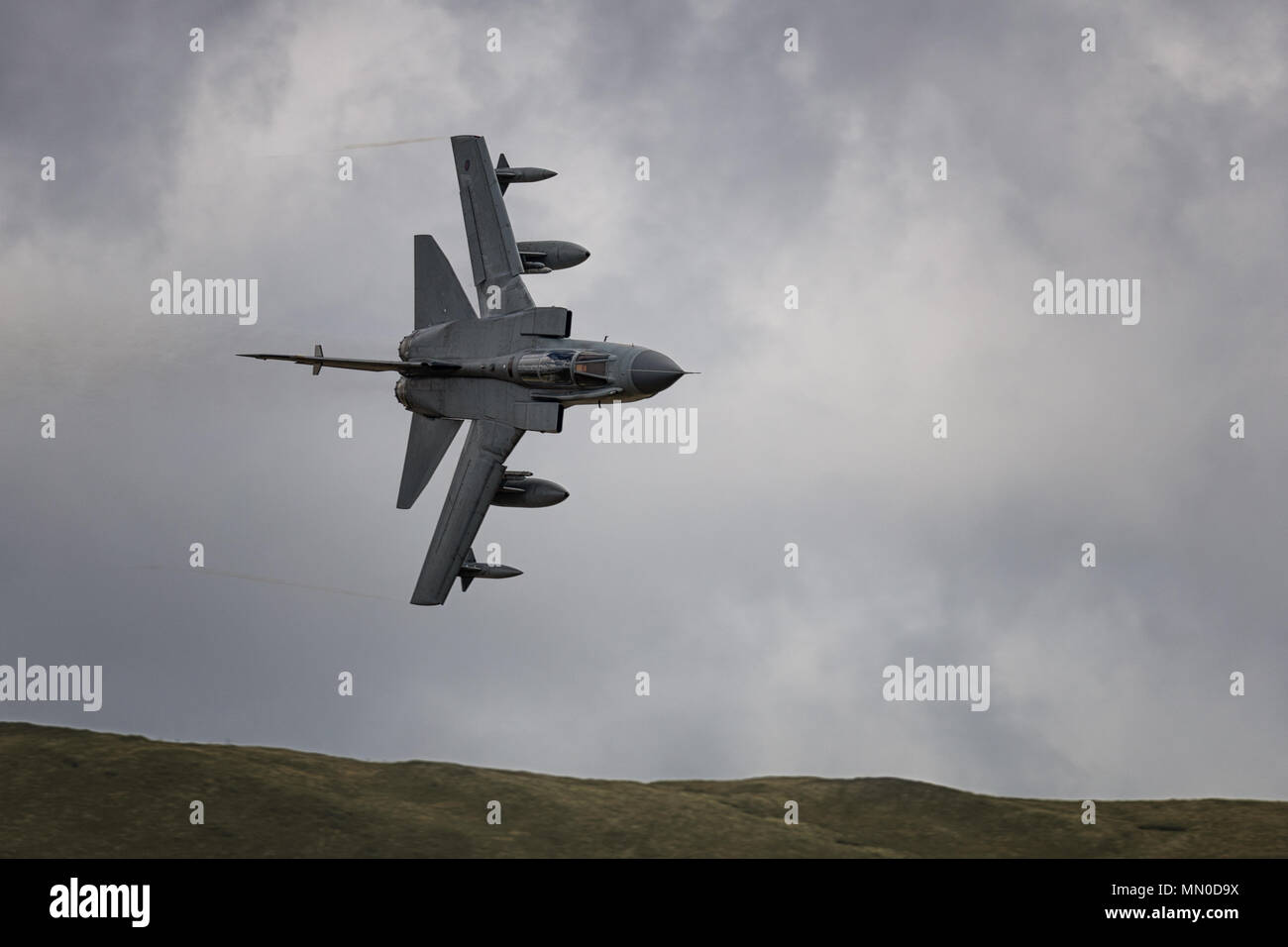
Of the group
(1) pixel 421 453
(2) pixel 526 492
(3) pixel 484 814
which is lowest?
(3) pixel 484 814

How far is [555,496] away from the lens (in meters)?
49.5

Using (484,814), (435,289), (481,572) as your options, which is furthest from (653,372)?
(484,814)

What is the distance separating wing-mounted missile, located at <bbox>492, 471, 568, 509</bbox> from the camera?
49.5m

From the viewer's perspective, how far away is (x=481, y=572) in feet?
163

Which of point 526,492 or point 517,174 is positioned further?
point 517,174

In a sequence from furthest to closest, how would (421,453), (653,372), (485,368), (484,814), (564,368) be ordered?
(484,814), (421,453), (485,368), (564,368), (653,372)

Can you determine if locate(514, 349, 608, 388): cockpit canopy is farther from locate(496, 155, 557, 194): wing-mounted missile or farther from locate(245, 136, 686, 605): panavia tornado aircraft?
locate(496, 155, 557, 194): wing-mounted missile

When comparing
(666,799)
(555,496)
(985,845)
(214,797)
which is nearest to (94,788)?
(214,797)

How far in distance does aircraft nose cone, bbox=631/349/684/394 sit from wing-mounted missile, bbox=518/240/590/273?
943cm

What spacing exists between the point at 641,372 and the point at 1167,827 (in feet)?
155

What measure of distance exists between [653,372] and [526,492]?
7917 millimetres

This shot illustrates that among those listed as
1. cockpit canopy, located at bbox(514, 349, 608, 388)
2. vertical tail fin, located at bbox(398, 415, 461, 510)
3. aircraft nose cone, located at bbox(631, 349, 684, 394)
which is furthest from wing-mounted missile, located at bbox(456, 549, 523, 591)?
aircraft nose cone, located at bbox(631, 349, 684, 394)

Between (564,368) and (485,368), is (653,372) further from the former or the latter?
(485,368)

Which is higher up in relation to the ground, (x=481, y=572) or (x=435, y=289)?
(x=435, y=289)
